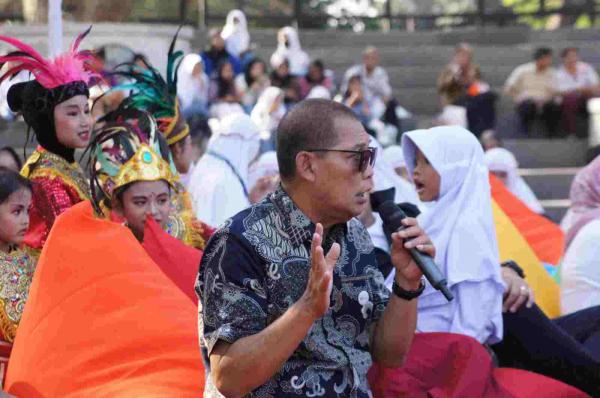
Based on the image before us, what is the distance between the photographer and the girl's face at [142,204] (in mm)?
5582

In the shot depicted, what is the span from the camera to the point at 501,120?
17375mm

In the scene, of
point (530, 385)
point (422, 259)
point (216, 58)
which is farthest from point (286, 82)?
point (422, 259)

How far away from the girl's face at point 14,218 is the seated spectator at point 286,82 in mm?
10830

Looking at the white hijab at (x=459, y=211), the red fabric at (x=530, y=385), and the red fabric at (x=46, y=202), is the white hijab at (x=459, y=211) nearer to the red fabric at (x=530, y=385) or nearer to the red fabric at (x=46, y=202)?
the red fabric at (x=530, y=385)

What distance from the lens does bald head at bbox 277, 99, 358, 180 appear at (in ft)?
12.0

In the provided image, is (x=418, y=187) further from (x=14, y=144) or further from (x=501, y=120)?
(x=501, y=120)

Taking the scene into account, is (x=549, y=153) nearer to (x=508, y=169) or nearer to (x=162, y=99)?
(x=508, y=169)

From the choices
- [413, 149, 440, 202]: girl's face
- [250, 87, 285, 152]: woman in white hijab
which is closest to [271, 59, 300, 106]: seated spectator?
[250, 87, 285, 152]: woman in white hijab

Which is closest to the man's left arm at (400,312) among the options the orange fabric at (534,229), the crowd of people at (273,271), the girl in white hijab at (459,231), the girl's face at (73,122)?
the crowd of people at (273,271)

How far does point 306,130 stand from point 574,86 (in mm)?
13843

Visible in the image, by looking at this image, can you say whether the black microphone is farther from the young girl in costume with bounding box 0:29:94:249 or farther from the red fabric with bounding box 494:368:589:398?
the young girl in costume with bounding box 0:29:94:249

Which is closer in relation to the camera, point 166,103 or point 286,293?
point 286,293

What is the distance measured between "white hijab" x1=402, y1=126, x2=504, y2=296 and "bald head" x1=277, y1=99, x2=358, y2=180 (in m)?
1.55

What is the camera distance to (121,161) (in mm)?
5637
